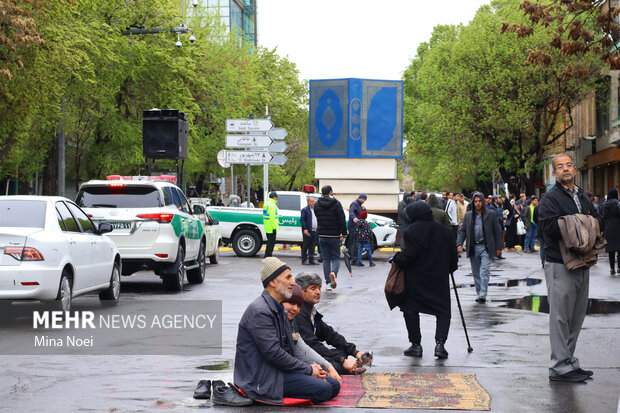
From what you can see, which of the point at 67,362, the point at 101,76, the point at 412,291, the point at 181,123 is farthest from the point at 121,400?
the point at 101,76

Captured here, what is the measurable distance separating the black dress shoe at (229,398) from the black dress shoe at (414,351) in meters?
3.09

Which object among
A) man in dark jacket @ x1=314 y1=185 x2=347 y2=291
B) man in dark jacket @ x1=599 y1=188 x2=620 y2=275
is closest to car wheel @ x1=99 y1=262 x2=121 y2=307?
man in dark jacket @ x1=314 y1=185 x2=347 y2=291

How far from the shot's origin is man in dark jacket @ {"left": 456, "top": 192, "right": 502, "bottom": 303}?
1623 centimetres

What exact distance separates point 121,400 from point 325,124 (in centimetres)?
2499

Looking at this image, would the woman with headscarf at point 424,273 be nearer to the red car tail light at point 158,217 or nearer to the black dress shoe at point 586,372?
the black dress shoe at point 586,372

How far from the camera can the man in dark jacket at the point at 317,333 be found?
870 cm

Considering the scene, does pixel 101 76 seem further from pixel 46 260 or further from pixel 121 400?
pixel 121 400

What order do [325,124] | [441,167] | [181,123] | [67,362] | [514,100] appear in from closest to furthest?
[67,362], [181,123], [325,124], [514,100], [441,167]

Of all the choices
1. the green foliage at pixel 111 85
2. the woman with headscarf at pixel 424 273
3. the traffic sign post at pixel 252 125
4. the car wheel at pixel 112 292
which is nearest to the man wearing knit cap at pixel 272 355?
the woman with headscarf at pixel 424 273

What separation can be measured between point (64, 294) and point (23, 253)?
905 millimetres

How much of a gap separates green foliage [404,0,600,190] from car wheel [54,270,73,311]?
3711 cm

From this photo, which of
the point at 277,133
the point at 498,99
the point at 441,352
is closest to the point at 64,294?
the point at 441,352

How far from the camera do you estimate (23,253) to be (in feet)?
40.0

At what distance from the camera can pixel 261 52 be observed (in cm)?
7306
